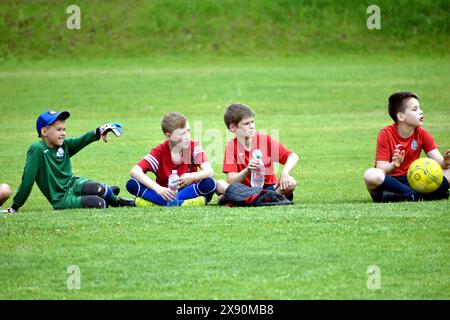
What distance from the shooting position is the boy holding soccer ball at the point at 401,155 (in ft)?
33.1

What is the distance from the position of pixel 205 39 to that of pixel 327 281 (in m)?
33.1

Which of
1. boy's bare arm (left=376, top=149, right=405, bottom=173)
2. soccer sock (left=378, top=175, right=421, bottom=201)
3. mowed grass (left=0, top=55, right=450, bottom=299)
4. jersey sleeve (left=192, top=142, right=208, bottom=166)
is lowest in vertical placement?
mowed grass (left=0, top=55, right=450, bottom=299)

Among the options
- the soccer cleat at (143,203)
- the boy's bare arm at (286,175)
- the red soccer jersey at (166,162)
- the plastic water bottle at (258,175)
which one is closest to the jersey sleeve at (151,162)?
the red soccer jersey at (166,162)

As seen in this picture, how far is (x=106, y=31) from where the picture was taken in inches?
1574

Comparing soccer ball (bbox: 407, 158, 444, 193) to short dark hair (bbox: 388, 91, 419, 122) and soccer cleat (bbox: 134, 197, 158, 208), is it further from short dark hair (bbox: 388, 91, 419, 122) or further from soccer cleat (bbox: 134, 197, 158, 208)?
soccer cleat (bbox: 134, 197, 158, 208)

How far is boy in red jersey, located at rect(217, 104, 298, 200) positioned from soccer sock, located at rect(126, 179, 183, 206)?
0.67 meters

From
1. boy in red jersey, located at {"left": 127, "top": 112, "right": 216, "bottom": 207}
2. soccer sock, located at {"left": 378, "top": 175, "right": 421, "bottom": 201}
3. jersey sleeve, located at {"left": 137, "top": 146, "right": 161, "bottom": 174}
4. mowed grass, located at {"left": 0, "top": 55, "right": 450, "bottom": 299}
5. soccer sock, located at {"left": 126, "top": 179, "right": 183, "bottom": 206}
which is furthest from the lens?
jersey sleeve, located at {"left": 137, "top": 146, "right": 161, "bottom": 174}

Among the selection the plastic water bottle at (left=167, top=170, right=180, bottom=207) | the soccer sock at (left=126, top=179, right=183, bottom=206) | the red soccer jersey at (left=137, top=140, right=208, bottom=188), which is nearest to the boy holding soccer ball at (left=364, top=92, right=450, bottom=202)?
the red soccer jersey at (left=137, top=140, right=208, bottom=188)

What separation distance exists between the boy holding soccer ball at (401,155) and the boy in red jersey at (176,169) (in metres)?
1.72

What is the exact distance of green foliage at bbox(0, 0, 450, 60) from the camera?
3822 cm

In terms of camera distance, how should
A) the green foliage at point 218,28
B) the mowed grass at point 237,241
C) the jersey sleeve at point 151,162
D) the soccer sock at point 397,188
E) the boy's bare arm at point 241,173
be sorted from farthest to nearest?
1. the green foliage at point 218,28
2. the jersey sleeve at point 151,162
3. the soccer sock at point 397,188
4. the boy's bare arm at point 241,173
5. the mowed grass at point 237,241

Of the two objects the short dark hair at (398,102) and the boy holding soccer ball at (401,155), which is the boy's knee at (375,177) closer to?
the boy holding soccer ball at (401,155)
